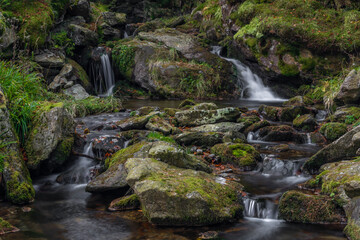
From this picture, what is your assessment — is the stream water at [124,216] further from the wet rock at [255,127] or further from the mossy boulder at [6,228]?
the wet rock at [255,127]

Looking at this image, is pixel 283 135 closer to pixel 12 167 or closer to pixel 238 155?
pixel 238 155

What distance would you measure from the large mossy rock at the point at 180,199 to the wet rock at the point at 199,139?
278cm

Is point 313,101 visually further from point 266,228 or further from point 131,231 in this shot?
point 131,231

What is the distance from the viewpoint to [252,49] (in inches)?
611

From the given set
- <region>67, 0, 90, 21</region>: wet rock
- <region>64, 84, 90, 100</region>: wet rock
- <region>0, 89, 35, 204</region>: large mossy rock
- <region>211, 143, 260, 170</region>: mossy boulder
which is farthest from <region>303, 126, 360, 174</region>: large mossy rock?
<region>67, 0, 90, 21</region>: wet rock

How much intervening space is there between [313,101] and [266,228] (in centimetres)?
936

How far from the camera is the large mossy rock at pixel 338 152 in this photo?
6039 millimetres

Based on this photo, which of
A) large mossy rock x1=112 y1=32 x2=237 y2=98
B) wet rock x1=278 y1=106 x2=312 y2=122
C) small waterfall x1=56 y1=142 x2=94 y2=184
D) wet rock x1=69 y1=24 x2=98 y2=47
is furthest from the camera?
wet rock x1=69 y1=24 x2=98 y2=47

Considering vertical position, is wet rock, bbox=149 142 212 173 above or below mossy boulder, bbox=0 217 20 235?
above

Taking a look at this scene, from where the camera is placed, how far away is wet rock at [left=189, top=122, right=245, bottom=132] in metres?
8.72

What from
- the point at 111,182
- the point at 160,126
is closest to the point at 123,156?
the point at 111,182

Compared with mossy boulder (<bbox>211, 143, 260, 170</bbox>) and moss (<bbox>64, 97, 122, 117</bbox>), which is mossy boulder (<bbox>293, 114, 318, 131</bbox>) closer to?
mossy boulder (<bbox>211, 143, 260, 170</bbox>)

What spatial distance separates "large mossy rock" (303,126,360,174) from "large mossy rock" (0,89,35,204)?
4973 millimetres

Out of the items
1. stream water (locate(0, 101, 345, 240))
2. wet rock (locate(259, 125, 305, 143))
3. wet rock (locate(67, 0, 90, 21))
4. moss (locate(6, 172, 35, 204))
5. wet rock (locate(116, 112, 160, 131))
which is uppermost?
wet rock (locate(67, 0, 90, 21))
